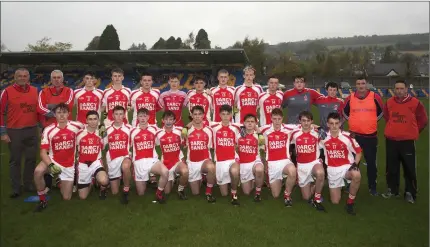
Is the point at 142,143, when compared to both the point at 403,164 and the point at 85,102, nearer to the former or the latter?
the point at 85,102

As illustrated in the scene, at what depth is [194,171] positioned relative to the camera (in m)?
5.87

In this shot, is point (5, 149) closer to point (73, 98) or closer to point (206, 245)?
point (73, 98)

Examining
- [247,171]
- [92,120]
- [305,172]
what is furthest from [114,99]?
[305,172]

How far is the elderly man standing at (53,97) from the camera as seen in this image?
6102mm

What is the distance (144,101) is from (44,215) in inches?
110

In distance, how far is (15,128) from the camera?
19.7 ft

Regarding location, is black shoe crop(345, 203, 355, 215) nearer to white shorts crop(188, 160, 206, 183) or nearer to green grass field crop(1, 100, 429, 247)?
green grass field crop(1, 100, 429, 247)

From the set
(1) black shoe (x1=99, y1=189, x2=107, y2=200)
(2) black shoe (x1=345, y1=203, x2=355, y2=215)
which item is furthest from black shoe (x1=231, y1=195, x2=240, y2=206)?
(1) black shoe (x1=99, y1=189, x2=107, y2=200)

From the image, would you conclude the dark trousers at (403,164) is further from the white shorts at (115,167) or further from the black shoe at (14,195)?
the black shoe at (14,195)

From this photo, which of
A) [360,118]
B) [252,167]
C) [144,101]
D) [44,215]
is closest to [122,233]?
[44,215]

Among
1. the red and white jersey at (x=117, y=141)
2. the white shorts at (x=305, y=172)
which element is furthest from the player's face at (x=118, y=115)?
the white shorts at (x=305, y=172)

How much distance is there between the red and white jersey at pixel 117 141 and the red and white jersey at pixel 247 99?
236 centimetres

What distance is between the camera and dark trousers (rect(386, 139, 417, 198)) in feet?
19.1

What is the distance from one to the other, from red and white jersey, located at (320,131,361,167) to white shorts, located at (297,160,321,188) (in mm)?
251
